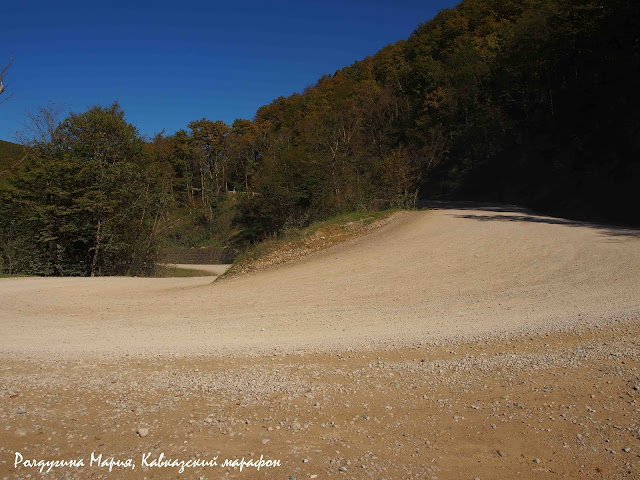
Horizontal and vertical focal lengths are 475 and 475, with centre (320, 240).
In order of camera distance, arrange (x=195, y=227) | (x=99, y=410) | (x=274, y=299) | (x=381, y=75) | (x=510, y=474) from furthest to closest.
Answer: (x=381, y=75), (x=195, y=227), (x=274, y=299), (x=99, y=410), (x=510, y=474)

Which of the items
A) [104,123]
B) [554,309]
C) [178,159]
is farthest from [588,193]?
[178,159]

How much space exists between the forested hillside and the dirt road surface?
1109cm

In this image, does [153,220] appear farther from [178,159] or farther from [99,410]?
[178,159]

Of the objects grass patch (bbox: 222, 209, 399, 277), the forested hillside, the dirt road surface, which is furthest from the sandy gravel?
the forested hillside

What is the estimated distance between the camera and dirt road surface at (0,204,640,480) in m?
3.66

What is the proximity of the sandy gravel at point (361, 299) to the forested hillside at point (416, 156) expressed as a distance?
6746 millimetres

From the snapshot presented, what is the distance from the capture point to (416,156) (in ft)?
87.5

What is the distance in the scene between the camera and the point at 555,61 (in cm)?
3083

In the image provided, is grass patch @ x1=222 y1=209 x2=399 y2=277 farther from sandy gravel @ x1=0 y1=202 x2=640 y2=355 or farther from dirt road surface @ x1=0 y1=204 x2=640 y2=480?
dirt road surface @ x1=0 y1=204 x2=640 y2=480

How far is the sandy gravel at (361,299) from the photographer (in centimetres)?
690

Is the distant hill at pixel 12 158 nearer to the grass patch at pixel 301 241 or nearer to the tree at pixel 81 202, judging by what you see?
the tree at pixel 81 202

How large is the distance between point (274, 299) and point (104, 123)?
1615 cm

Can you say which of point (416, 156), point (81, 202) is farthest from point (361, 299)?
point (416, 156)

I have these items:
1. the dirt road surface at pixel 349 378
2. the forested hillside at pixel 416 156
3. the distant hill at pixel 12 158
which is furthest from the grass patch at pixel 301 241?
the distant hill at pixel 12 158
